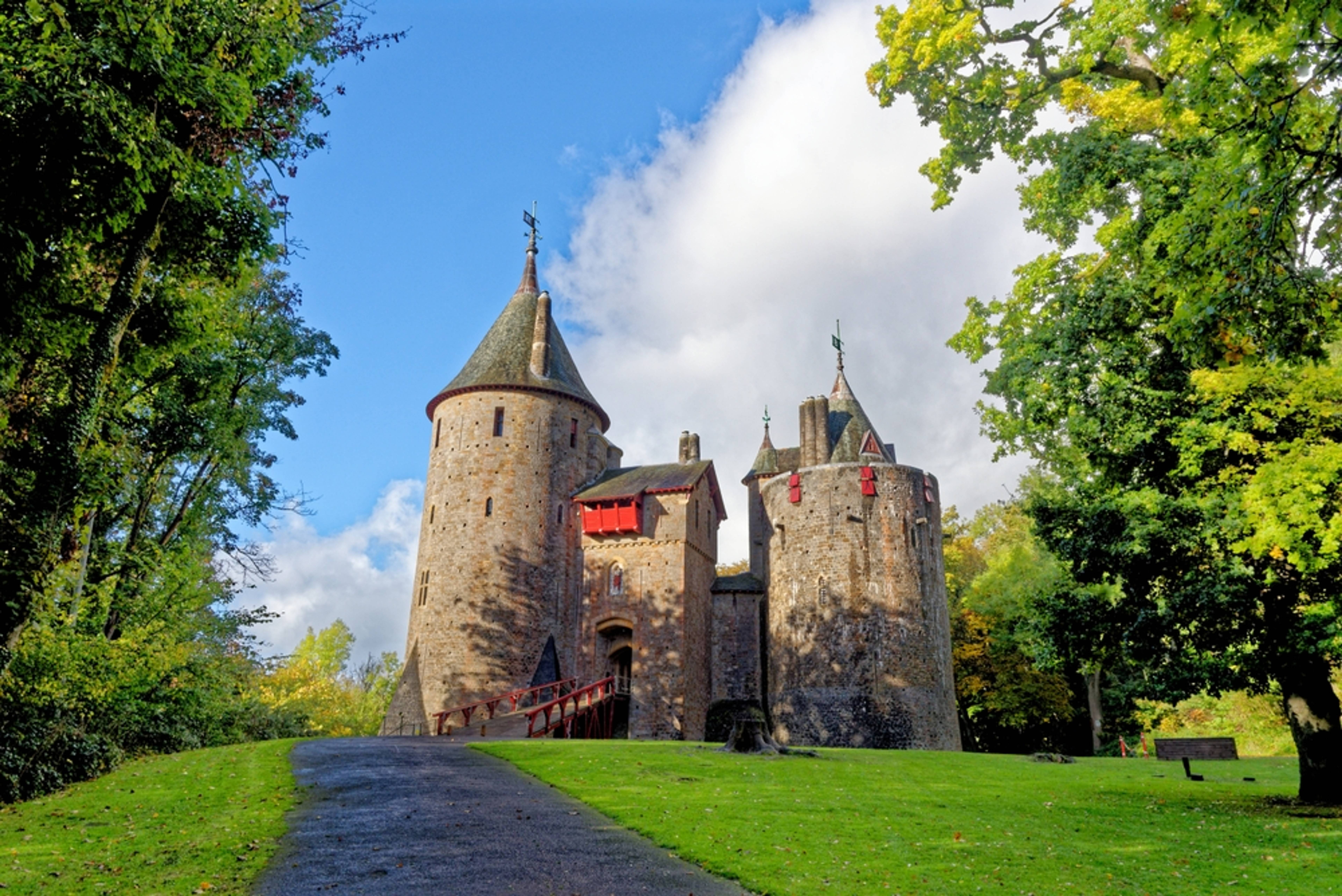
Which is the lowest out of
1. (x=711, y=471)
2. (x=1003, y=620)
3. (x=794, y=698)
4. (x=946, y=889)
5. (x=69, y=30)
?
(x=946, y=889)

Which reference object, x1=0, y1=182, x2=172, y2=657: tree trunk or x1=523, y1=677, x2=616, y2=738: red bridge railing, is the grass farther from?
x1=523, y1=677, x2=616, y2=738: red bridge railing

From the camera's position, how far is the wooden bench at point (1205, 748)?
2377 centimetres

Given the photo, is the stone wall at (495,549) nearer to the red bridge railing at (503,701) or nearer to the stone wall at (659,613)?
the red bridge railing at (503,701)

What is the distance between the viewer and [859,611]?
32.4 meters

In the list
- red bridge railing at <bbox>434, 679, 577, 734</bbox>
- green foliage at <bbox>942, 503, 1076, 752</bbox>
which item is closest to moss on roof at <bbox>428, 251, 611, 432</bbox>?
red bridge railing at <bbox>434, 679, 577, 734</bbox>

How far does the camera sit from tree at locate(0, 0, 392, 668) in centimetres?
895

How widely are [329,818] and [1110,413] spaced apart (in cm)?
1322

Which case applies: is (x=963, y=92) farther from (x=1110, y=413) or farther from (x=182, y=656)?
(x=182, y=656)

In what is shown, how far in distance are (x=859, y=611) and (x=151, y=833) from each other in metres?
26.0

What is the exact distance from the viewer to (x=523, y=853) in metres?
9.21

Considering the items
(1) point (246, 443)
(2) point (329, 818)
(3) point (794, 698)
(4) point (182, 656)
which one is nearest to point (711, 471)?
(3) point (794, 698)

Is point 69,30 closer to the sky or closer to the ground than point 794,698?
closer to the sky

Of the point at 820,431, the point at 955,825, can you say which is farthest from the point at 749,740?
the point at 820,431

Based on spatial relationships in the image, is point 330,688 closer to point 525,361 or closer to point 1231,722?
point 525,361
